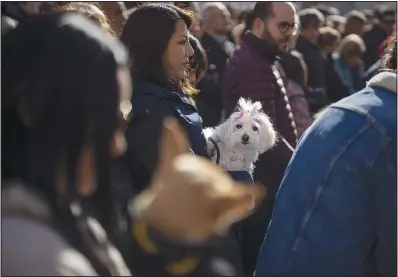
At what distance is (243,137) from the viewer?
3.99 metres

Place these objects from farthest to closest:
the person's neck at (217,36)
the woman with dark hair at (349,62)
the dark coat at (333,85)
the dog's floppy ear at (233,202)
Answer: the woman with dark hair at (349,62)
the dark coat at (333,85)
the person's neck at (217,36)
the dog's floppy ear at (233,202)

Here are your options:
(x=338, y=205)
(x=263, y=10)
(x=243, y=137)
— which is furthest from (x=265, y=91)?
(x=338, y=205)

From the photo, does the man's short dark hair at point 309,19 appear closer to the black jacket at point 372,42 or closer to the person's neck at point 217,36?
the person's neck at point 217,36

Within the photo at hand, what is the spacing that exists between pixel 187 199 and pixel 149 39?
5.39 ft

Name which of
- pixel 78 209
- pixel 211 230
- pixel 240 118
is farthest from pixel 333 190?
pixel 240 118

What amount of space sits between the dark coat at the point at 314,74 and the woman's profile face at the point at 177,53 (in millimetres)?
3497

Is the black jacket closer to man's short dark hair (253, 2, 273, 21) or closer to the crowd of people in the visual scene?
man's short dark hair (253, 2, 273, 21)

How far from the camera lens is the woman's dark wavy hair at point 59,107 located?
55.7 inches

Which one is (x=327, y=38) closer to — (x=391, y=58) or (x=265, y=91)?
(x=265, y=91)

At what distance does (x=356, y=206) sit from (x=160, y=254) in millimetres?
667

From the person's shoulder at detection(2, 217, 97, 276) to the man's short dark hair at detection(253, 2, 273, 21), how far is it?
11.4 ft

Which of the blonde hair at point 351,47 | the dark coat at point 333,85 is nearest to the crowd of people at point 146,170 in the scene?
the dark coat at point 333,85

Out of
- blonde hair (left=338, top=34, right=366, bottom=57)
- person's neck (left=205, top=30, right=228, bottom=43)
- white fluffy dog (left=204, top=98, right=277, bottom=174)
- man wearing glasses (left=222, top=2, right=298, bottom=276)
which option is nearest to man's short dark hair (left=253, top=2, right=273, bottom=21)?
man wearing glasses (left=222, top=2, right=298, bottom=276)

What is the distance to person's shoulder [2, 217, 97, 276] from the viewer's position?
4.22 feet
